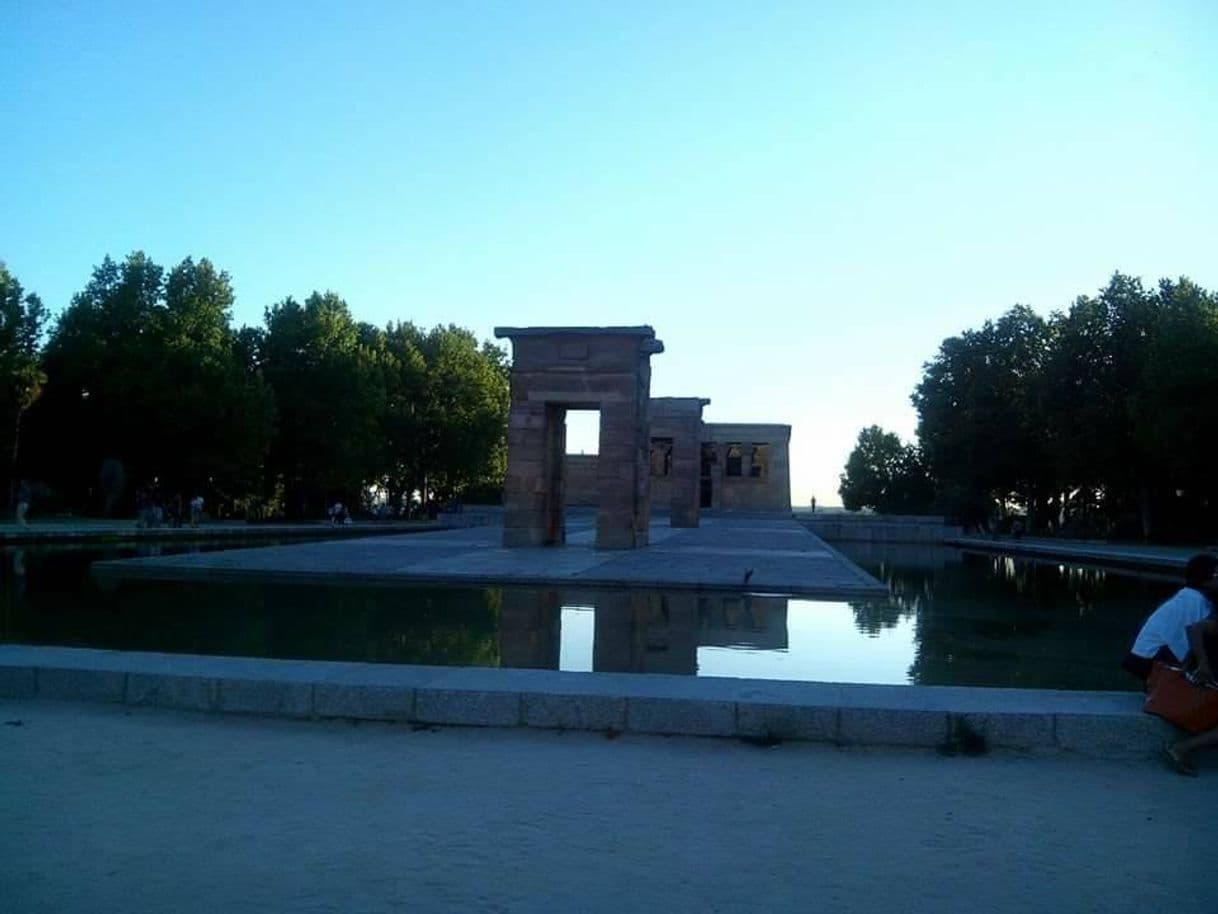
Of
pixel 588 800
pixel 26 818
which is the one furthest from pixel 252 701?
pixel 588 800

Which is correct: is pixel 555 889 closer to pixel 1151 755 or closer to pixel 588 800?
pixel 588 800

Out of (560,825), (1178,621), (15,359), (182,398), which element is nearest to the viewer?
(560,825)

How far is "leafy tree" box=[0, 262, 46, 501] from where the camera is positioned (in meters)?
38.6

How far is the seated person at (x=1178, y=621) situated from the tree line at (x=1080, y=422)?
101 feet

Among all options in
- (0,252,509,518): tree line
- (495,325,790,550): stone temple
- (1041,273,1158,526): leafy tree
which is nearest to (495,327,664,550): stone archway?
(495,325,790,550): stone temple

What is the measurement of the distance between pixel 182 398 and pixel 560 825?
39908mm

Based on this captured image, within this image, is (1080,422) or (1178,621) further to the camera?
(1080,422)

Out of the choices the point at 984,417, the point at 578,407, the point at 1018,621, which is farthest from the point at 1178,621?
the point at 984,417

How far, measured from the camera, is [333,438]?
49.0 m

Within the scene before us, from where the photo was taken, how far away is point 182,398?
136 feet

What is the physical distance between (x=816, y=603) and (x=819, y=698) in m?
8.30

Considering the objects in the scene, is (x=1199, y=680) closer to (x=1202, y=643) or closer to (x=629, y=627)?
(x=1202, y=643)

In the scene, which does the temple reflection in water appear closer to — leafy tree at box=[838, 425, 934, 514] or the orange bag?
the orange bag

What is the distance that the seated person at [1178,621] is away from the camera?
6312mm
